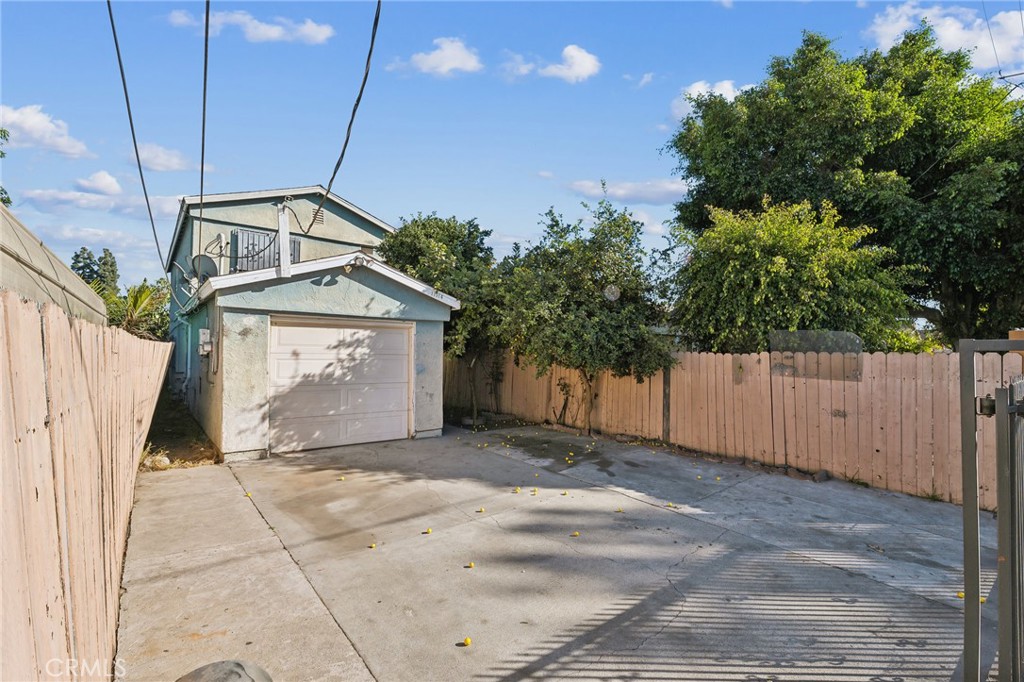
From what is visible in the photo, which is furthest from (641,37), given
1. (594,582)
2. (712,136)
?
(594,582)

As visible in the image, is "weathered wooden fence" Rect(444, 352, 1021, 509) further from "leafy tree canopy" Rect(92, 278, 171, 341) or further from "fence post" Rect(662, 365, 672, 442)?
"leafy tree canopy" Rect(92, 278, 171, 341)

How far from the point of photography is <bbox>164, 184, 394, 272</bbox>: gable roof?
12.6m

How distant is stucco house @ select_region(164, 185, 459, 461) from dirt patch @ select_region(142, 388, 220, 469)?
0.94 feet


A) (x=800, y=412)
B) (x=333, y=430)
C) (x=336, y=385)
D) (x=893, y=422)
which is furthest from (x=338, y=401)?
(x=893, y=422)

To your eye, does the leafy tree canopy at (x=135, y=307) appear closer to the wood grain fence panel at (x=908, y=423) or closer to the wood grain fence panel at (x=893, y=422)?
the wood grain fence panel at (x=893, y=422)

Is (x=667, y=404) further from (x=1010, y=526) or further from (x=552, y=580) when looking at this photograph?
(x=1010, y=526)

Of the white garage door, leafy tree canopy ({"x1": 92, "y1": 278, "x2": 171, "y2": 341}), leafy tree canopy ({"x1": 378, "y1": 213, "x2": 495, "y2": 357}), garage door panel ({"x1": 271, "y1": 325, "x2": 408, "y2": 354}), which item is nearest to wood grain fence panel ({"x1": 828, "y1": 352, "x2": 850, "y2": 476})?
leafy tree canopy ({"x1": 378, "y1": 213, "x2": 495, "y2": 357})

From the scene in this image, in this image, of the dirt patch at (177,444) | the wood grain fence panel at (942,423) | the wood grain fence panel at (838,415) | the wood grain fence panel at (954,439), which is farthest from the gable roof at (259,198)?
the wood grain fence panel at (954,439)

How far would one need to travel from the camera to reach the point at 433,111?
6809mm

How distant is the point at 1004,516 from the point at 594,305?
6704 millimetres

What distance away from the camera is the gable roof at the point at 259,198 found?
12641 millimetres

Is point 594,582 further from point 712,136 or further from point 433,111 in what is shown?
point 712,136

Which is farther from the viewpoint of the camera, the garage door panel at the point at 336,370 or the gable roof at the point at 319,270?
the garage door panel at the point at 336,370

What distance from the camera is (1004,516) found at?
1.80 meters
